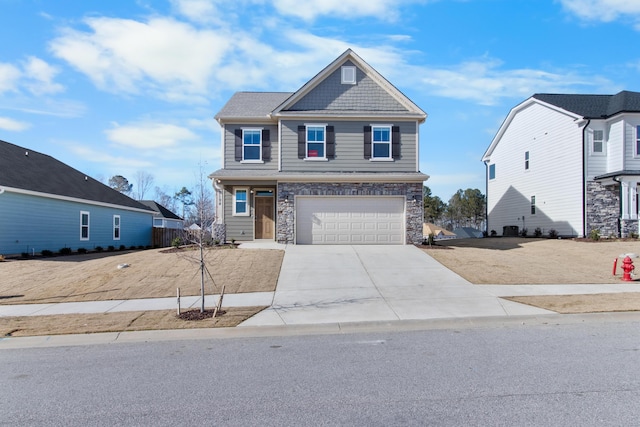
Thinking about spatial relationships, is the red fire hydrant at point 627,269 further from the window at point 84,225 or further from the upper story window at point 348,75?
the window at point 84,225

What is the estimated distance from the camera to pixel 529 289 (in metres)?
12.1

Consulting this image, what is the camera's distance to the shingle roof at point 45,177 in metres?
21.3

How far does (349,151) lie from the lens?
21.0 metres

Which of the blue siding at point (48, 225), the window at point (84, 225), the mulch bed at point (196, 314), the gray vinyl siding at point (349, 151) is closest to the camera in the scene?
the mulch bed at point (196, 314)

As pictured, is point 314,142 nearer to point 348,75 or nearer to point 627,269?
point 348,75

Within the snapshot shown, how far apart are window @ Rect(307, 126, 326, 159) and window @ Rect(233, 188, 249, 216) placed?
12.2 feet

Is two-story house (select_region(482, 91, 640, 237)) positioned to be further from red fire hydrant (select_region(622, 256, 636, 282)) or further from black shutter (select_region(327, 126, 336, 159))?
black shutter (select_region(327, 126, 336, 159))

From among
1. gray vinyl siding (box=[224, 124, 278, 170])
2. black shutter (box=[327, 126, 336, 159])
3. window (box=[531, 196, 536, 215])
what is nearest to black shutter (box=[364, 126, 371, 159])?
black shutter (box=[327, 126, 336, 159])

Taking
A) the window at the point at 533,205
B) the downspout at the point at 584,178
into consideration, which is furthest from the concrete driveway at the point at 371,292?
the window at the point at 533,205

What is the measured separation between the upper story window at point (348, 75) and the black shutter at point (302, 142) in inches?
122

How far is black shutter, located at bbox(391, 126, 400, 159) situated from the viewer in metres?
21.0

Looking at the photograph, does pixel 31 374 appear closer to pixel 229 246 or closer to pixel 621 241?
pixel 229 246

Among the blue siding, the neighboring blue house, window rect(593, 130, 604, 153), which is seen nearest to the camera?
the blue siding

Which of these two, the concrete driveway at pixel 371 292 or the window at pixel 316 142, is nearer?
the concrete driveway at pixel 371 292
